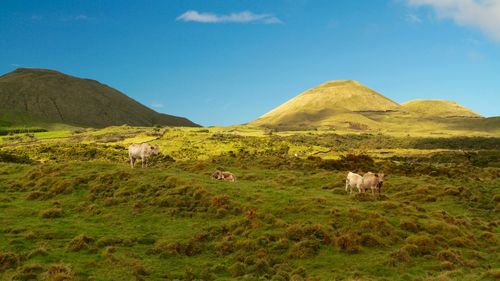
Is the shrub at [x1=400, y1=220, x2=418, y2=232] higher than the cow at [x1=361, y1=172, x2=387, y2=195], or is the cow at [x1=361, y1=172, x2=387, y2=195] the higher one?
the cow at [x1=361, y1=172, x2=387, y2=195]

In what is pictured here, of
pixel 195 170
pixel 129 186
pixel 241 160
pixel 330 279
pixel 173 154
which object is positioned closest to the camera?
pixel 330 279

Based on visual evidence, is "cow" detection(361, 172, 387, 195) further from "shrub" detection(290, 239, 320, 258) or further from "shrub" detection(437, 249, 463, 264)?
"shrub" detection(290, 239, 320, 258)

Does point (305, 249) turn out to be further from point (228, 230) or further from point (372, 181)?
point (372, 181)

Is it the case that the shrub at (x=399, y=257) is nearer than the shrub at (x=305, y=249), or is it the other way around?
the shrub at (x=399, y=257)

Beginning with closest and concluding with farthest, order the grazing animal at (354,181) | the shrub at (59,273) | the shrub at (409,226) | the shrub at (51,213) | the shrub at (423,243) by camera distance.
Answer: the shrub at (59,273)
the shrub at (423,243)
the shrub at (409,226)
the shrub at (51,213)
the grazing animal at (354,181)

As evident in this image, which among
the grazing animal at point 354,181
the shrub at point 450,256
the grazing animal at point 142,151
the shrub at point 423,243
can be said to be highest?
the grazing animal at point 142,151

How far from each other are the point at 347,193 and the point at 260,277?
1974cm

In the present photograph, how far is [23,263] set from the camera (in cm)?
2245

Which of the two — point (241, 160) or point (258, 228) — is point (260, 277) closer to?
point (258, 228)

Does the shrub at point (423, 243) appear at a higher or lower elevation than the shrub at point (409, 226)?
lower

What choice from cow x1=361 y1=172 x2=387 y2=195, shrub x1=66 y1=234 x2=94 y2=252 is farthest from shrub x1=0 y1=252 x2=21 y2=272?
cow x1=361 y1=172 x2=387 y2=195

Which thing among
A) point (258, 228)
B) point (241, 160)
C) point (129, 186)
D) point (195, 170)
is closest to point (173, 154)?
point (241, 160)

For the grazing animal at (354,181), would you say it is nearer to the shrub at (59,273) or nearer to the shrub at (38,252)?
the shrub at (59,273)

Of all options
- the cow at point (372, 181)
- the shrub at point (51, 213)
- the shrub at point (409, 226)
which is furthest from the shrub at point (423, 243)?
the shrub at point (51, 213)
